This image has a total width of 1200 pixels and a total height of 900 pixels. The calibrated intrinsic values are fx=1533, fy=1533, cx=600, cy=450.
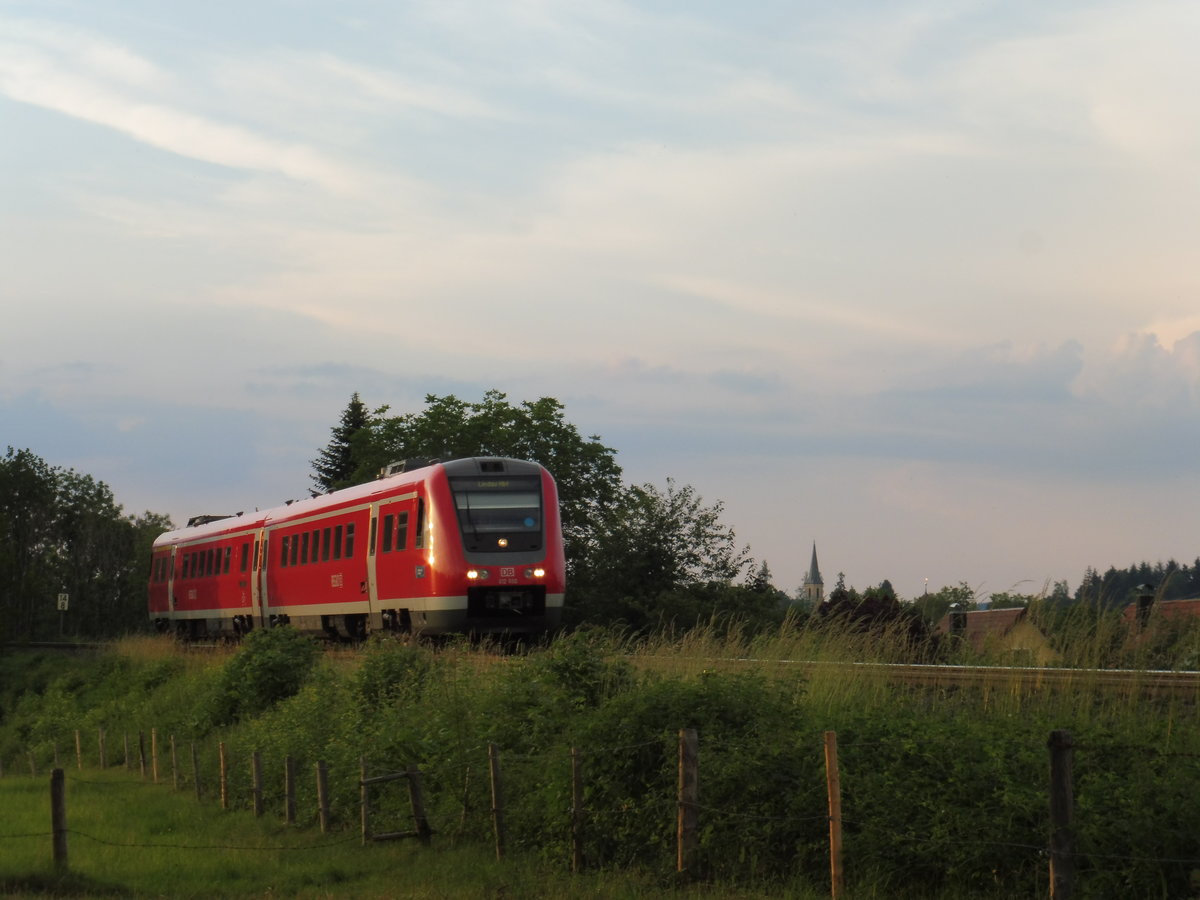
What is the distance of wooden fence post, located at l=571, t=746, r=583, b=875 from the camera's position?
41.1 ft

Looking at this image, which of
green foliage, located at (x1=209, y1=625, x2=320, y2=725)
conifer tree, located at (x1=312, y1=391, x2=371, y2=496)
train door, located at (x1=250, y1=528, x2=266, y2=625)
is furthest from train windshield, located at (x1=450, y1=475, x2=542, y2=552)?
conifer tree, located at (x1=312, y1=391, x2=371, y2=496)

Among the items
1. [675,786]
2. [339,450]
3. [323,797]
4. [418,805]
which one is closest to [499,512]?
[323,797]

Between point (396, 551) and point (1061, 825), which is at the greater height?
point (396, 551)

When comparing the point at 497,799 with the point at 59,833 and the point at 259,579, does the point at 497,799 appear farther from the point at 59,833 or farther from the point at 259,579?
the point at 259,579

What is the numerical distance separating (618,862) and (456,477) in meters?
12.5

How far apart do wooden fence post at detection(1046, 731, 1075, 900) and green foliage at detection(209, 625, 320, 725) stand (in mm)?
18032

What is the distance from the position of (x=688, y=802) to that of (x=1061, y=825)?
10.3 feet

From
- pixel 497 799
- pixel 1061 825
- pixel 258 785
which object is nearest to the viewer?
pixel 1061 825

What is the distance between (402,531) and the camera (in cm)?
Result: 2541

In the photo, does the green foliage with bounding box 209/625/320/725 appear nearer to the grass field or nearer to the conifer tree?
the grass field

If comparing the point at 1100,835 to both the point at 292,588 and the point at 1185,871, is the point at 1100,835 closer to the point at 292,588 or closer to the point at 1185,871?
the point at 1185,871

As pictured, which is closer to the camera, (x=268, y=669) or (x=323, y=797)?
(x=323, y=797)

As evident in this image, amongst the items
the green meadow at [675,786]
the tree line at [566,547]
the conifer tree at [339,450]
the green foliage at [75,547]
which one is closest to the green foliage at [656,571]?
the tree line at [566,547]

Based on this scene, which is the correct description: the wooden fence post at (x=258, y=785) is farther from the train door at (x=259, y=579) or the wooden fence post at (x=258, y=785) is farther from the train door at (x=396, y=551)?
the train door at (x=259, y=579)
